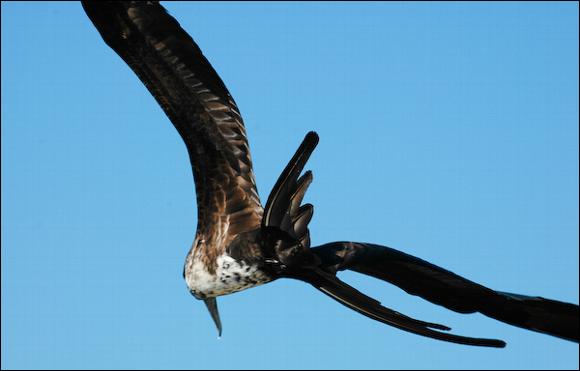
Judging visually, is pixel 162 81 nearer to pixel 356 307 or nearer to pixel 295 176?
pixel 295 176

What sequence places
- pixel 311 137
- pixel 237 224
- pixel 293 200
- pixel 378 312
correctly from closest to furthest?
pixel 311 137 → pixel 378 312 → pixel 293 200 → pixel 237 224

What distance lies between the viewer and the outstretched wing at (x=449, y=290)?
33.8 feet

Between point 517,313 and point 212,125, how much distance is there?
413 cm

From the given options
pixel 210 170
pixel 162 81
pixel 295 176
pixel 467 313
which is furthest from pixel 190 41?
pixel 467 313

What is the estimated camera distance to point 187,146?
1133cm

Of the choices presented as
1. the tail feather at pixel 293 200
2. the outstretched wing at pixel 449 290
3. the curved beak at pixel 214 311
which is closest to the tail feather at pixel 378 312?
the outstretched wing at pixel 449 290

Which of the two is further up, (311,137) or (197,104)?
(197,104)

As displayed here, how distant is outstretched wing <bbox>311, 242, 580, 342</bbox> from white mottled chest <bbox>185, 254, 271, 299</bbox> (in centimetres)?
79

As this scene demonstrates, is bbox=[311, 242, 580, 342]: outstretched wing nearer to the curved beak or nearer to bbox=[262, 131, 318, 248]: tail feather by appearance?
bbox=[262, 131, 318, 248]: tail feather

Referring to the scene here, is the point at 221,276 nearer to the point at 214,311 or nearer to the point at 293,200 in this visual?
the point at 293,200

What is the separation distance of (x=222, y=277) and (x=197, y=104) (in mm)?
2067

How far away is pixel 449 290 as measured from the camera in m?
11.0

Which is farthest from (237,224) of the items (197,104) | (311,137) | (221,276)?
(311,137)

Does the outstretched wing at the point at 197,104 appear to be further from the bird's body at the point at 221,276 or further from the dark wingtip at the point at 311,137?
the dark wingtip at the point at 311,137
